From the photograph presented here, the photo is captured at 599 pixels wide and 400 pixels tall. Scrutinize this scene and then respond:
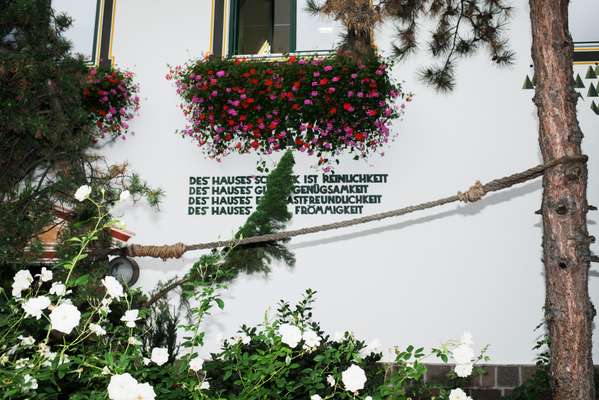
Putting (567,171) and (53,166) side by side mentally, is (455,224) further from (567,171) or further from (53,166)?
(53,166)

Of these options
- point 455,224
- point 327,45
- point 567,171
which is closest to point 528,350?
point 455,224

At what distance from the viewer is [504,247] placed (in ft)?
→ 17.5

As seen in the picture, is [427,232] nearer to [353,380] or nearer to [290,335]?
[290,335]

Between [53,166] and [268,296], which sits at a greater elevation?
[53,166]

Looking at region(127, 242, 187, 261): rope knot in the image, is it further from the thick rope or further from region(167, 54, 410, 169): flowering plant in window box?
region(167, 54, 410, 169): flowering plant in window box

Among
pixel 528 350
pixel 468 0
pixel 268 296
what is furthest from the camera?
pixel 268 296

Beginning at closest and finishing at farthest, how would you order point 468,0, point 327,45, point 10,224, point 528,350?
point 10,224, point 468,0, point 528,350, point 327,45

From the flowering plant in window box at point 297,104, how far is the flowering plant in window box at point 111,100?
703mm

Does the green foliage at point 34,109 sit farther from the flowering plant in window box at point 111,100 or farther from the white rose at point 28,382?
the white rose at point 28,382

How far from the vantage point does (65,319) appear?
5.64 ft

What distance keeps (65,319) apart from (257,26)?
5782 mm

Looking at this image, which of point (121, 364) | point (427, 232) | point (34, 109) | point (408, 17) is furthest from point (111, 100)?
point (121, 364)

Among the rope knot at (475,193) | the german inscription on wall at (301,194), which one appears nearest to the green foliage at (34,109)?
the german inscription on wall at (301,194)

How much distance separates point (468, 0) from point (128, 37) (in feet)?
12.2
